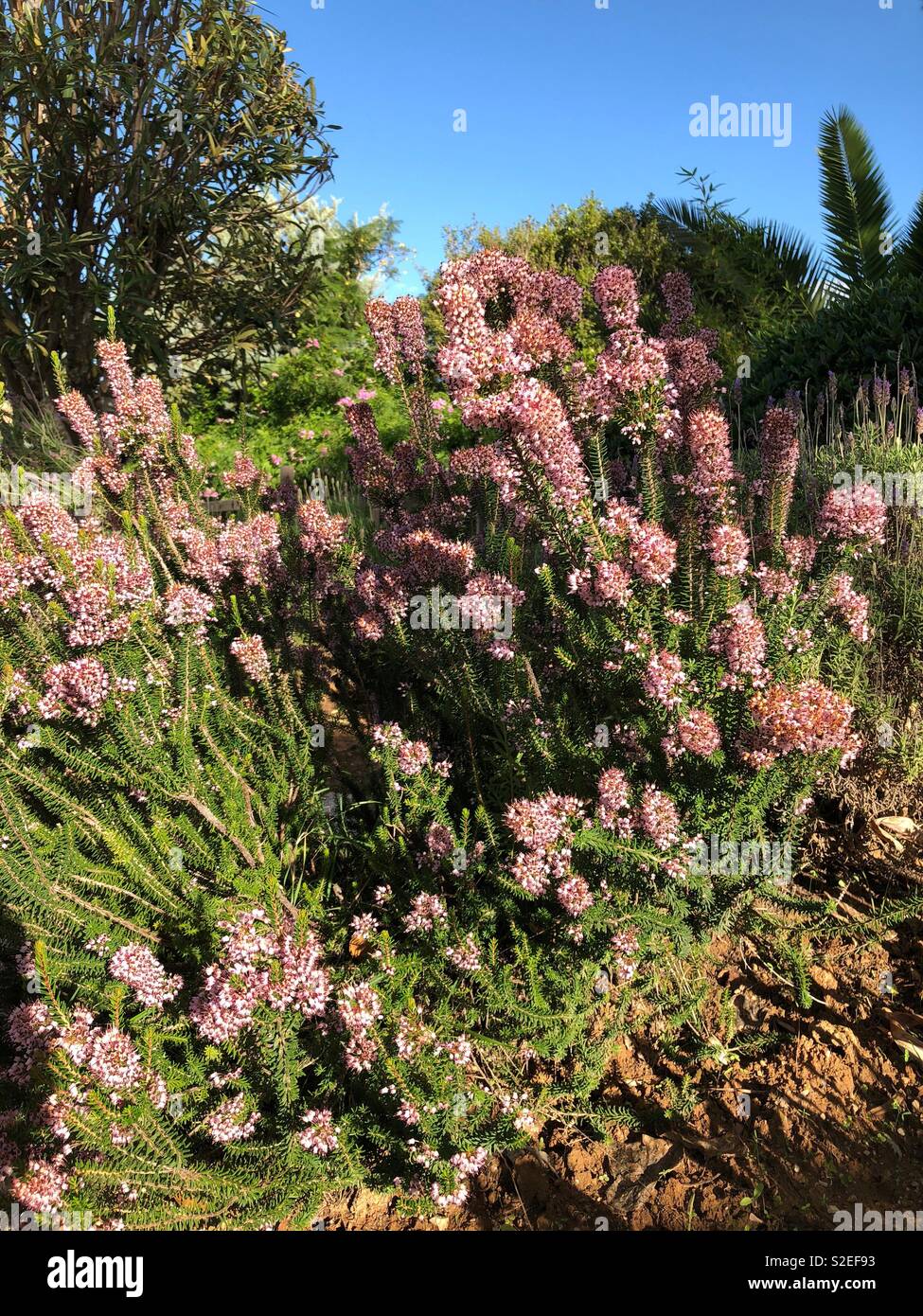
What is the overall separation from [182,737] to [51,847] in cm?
53

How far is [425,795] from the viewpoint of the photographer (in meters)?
3.02

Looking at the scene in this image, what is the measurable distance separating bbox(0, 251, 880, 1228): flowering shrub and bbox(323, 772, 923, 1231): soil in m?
0.18

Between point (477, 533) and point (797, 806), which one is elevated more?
point (477, 533)

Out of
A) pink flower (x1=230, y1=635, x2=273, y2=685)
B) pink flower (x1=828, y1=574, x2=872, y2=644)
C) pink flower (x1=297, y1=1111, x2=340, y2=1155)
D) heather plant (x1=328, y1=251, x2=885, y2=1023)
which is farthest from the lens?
pink flower (x1=230, y1=635, x2=273, y2=685)

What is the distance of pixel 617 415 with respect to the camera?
285 centimetres

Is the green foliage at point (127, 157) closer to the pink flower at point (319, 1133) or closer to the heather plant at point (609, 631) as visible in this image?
the heather plant at point (609, 631)

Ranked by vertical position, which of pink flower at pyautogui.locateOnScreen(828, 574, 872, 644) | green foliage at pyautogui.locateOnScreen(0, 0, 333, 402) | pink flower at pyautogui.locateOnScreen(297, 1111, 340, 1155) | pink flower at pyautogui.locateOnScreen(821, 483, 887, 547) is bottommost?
pink flower at pyautogui.locateOnScreen(297, 1111, 340, 1155)

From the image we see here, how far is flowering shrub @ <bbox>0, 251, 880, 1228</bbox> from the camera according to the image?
224cm

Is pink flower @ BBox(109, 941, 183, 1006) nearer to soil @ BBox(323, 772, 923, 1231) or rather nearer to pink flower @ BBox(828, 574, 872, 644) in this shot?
soil @ BBox(323, 772, 923, 1231)

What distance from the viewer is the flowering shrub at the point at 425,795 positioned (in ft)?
7.34

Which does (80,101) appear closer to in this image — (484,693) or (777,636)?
(484,693)

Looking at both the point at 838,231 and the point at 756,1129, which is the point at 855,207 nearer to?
the point at 838,231

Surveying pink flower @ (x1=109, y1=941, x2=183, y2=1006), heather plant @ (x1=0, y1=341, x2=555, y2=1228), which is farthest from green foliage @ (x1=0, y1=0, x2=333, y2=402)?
pink flower @ (x1=109, y1=941, x2=183, y2=1006)

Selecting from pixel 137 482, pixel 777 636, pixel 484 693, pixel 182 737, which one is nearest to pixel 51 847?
pixel 182 737
